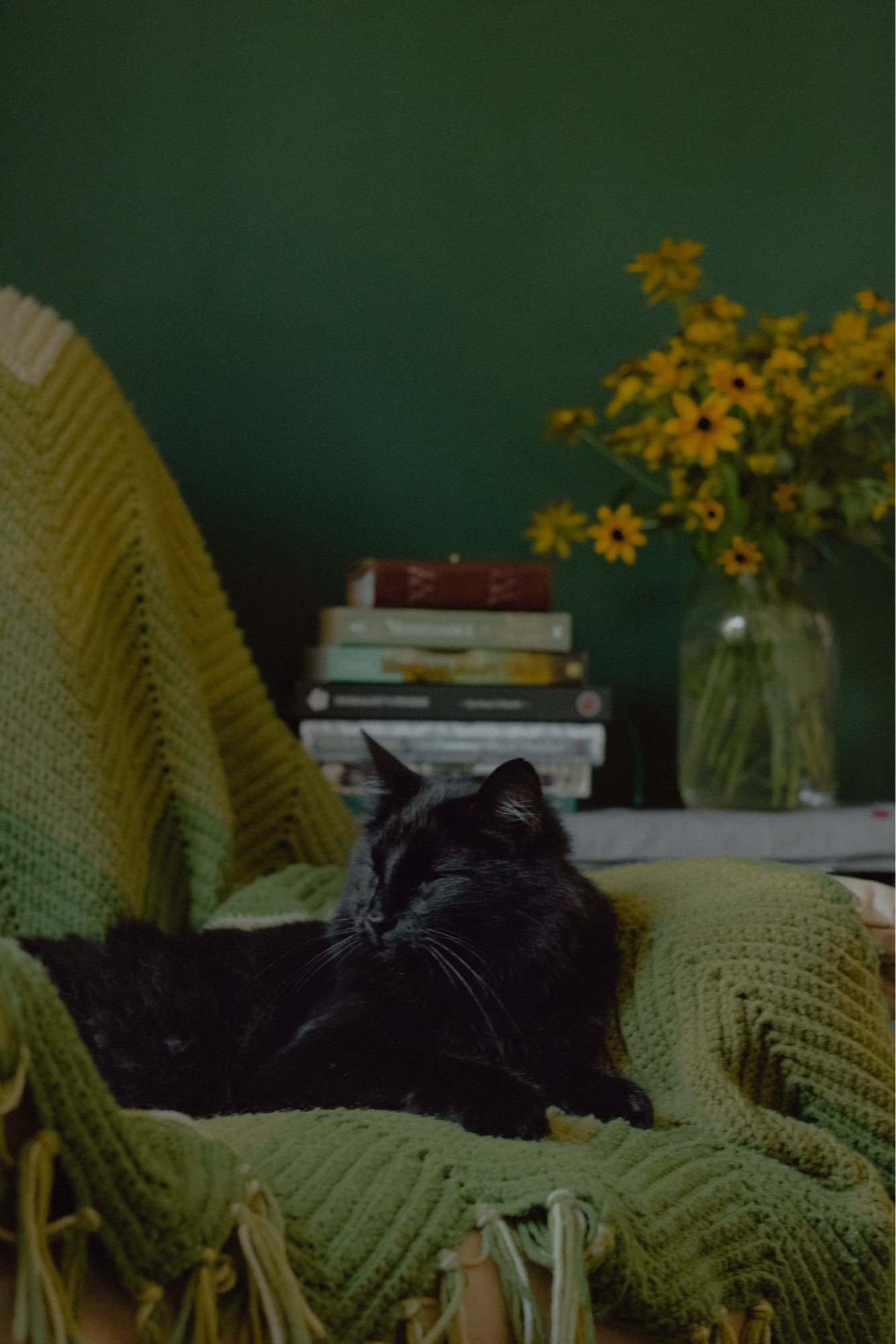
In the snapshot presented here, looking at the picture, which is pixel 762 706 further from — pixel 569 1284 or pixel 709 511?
pixel 569 1284

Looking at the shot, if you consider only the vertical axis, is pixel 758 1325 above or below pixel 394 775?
below

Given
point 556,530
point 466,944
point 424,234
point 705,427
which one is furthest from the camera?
point 424,234

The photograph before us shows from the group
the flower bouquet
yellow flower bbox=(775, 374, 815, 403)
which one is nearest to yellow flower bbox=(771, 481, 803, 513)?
the flower bouquet

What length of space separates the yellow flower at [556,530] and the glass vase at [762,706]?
0.73 feet

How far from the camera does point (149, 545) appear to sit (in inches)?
44.2

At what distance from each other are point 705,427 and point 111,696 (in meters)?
0.75

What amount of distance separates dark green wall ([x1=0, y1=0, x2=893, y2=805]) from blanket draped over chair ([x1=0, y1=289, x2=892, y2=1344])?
42cm

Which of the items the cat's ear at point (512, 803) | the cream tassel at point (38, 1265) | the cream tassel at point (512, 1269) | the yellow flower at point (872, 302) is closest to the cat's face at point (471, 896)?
the cat's ear at point (512, 803)

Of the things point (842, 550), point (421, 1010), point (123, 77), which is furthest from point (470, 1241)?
point (123, 77)

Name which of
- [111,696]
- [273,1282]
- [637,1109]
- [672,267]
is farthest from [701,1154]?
A: [672,267]

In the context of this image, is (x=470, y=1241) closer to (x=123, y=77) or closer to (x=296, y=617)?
(x=296, y=617)

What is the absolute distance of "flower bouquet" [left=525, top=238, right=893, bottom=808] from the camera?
138 cm

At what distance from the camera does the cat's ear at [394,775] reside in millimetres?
896

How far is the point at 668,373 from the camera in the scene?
1.33m
